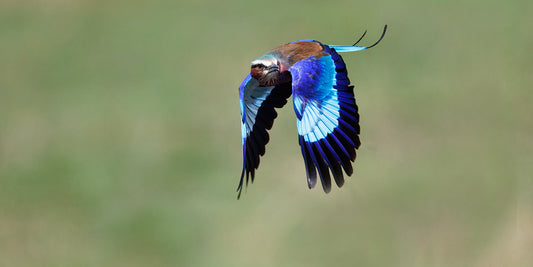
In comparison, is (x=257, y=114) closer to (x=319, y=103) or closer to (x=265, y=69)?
(x=319, y=103)

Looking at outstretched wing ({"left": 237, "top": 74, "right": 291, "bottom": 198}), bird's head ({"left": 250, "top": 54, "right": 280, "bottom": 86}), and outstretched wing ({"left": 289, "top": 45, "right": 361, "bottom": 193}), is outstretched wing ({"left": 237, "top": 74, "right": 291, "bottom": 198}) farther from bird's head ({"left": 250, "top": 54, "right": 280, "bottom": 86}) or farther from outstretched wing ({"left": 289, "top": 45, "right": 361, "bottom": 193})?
bird's head ({"left": 250, "top": 54, "right": 280, "bottom": 86})

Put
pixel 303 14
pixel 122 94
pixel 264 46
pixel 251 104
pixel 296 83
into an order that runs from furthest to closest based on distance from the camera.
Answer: pixel 122 94 → pixel 264 46 → pixel 303 14 → pixel 251 104 → pixel 296 83

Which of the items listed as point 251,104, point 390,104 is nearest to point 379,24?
point 390,104

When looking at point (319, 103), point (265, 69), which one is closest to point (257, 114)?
point (319, 103)

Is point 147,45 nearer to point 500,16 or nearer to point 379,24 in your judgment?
point 379,24

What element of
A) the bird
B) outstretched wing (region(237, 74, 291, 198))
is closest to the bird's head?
the bird

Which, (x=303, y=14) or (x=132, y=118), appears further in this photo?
Result: (x=132, y=118)
